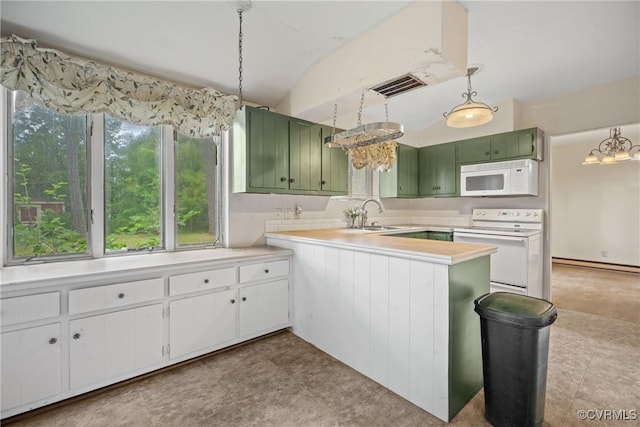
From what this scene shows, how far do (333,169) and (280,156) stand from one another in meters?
0.76

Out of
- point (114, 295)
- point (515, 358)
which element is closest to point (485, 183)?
point (515, 358)

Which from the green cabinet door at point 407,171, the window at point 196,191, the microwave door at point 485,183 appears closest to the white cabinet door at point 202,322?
the window at point 196,191

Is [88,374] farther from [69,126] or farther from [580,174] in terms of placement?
[580,174]

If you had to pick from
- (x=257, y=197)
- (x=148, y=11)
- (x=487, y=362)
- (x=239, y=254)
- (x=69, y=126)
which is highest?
(x=148, y=11)

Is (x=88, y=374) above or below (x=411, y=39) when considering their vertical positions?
below

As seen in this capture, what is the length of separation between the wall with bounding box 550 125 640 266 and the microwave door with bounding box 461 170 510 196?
272cm

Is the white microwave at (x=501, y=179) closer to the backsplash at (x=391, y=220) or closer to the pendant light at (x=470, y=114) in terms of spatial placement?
the backsplash at (x=391, y=220)

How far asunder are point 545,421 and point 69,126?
3.90m

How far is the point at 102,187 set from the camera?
2.45 m

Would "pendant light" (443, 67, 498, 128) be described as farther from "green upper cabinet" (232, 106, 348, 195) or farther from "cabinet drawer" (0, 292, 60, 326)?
"cabinet drawer" (0, 292, 60, 326)

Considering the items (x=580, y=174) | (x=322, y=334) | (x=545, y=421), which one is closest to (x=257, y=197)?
(x=322, y=334)

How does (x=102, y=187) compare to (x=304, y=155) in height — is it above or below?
below

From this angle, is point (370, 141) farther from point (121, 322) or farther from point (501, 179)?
point (501, 179)

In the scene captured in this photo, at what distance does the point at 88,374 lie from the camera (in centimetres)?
192
